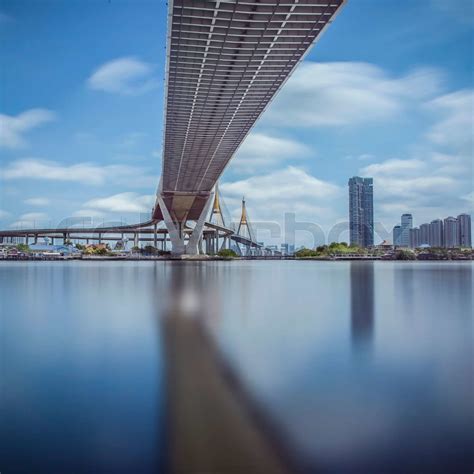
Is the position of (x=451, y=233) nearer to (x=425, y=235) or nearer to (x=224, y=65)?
(x=425, y=235)

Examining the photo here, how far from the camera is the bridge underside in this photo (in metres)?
26.6

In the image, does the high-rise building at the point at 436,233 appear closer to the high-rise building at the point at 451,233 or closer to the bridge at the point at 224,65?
the high-rise building at the point at 451,233

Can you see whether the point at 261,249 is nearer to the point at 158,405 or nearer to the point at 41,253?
the point at 41,253

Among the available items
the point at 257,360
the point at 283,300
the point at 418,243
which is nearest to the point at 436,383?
the point at 257,360

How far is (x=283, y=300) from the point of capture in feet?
40.6

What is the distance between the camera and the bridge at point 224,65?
26.6m

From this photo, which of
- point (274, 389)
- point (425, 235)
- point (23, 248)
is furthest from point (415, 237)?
point (274, 389)

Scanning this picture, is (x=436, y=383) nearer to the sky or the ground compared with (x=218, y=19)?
nearer to the ground

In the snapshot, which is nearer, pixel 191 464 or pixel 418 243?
pixel 191 464

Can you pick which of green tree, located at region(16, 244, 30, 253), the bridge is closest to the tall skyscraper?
the bridge

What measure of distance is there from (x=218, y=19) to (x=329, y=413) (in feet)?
89.6

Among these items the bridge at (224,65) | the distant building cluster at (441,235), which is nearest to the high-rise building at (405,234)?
the distant building cluster at (441,235)

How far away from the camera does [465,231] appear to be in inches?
4434

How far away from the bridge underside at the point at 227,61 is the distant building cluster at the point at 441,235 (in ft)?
248
